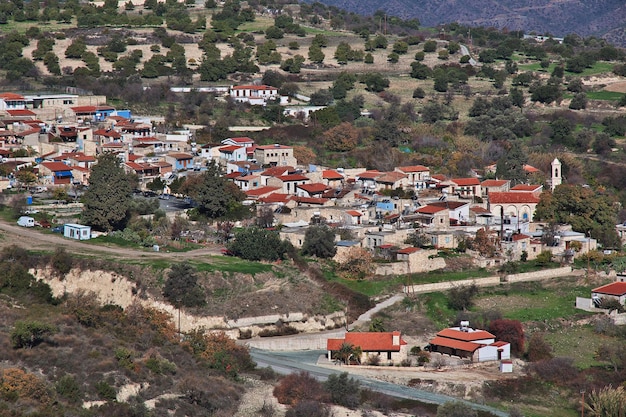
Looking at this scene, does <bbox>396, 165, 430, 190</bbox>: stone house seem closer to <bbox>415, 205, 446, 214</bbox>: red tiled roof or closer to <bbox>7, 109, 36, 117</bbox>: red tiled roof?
<bbox>415, 205, 446, 214</bbox>: red tiled roof

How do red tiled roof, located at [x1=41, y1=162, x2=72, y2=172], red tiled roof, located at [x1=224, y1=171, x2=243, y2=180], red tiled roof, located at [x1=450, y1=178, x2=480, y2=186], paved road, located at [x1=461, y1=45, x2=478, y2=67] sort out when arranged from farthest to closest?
paved road, located at [x1=461, y1=45, x2=478, y2=67] < red tiled roof, located at [x1=450, y1=178, x2=480, y2=186] < red tiled roof, located at [x1=224, y1=171, x2=243, y2=180] < red tiled roof, located at [x1=41, y1=162, x2=72, y2=172]

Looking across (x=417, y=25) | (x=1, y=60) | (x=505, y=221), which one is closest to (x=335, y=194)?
(x=505, y=221)

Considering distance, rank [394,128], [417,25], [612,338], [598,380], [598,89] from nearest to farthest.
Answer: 1. [598,380]
2. [612,338]
3. [394,128]
4. [598,89]
5. [417,25]

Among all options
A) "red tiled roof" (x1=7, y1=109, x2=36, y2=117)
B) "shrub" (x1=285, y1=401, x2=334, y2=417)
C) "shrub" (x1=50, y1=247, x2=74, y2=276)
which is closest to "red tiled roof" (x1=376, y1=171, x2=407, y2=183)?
"shrub" (x1=50, y1=247, x2=74, y2=276)

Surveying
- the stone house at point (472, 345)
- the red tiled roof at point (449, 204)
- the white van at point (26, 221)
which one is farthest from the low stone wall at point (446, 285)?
the white van at point (26, 221)

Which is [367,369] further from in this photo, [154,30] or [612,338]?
[154,30]

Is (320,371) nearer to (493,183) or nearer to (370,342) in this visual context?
(370,342)
